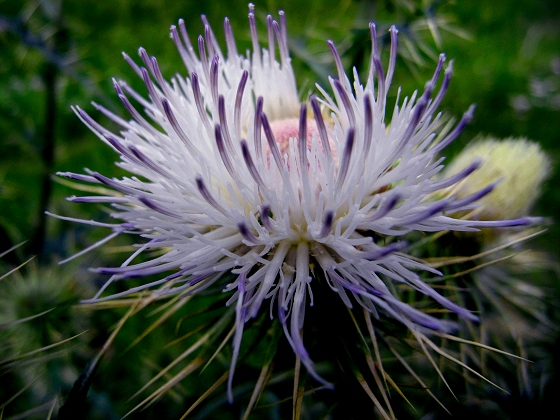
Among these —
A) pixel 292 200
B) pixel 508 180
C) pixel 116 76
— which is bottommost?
pixel 292 200

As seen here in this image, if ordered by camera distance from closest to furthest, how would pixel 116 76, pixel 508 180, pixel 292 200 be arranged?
pixel 292 200, pixel 508 180, pixel 116 76

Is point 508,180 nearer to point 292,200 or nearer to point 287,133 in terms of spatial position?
point 287,133

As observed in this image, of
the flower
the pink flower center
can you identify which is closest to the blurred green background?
the pink flower center

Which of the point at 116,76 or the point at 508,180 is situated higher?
the point at 116,76

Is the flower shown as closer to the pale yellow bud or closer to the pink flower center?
the pink flower center

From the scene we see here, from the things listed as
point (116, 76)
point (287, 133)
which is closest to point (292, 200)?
point (287, 133)

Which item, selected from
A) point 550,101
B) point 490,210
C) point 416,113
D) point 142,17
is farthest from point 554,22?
point 416,113

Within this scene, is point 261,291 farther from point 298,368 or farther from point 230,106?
point 230,106

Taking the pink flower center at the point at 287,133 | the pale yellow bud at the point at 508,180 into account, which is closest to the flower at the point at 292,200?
the pink flower center at the point at 287,133
